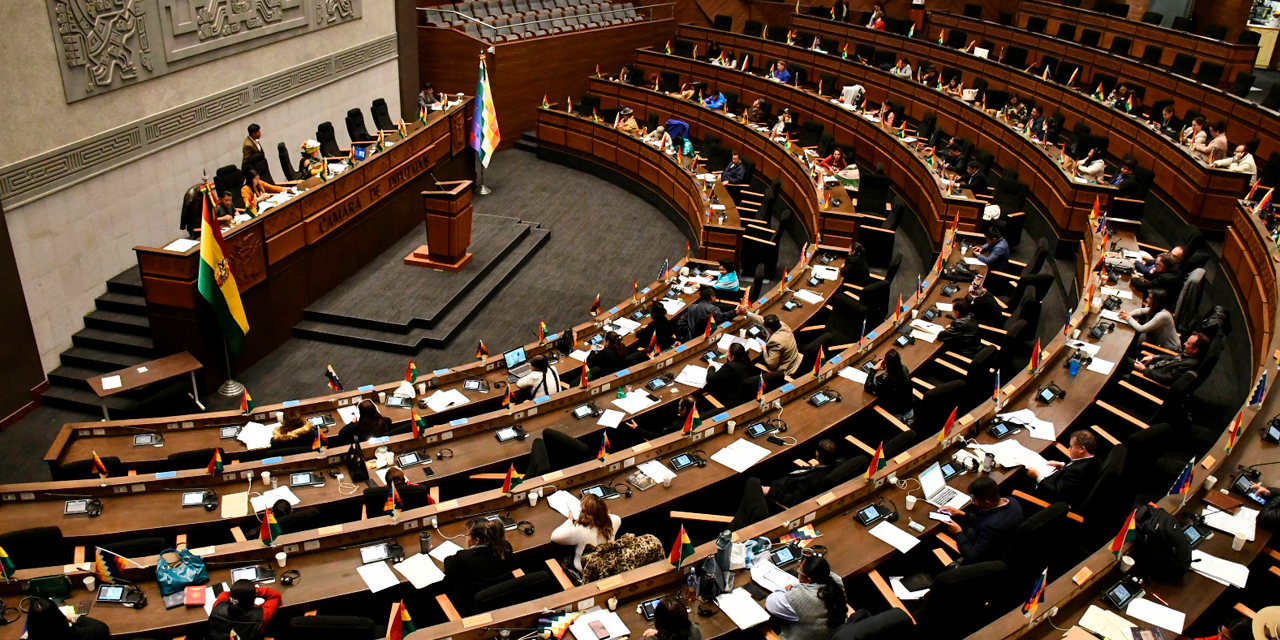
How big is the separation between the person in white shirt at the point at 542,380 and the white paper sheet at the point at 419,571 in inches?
91.6

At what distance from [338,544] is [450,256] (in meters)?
6.12

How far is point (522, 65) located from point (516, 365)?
9.98m

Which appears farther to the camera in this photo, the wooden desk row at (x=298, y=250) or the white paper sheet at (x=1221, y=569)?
the wooden desk row at (x=298, y=250)

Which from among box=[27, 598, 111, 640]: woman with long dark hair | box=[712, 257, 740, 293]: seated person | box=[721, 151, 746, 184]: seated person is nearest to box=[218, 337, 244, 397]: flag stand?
box=[27, 598, 111, 640]: woman with long dark hair

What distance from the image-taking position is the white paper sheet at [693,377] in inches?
297

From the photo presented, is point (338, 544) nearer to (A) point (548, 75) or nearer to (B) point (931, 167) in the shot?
(B) point (931, 167)

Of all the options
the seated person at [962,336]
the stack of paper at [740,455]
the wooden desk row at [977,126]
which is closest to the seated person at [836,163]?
the wooden desk row at [977,126]

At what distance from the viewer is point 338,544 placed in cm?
534

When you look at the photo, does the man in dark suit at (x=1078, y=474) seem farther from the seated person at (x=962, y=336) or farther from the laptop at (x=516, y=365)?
the laptop at (x=516, y=365)

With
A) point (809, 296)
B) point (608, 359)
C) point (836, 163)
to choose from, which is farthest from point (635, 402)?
point (836, 163)

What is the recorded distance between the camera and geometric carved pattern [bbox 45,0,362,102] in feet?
28.4

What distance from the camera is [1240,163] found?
10328mm

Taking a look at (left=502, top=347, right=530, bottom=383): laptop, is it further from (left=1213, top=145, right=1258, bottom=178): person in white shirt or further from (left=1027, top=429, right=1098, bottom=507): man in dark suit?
(left=1213, top=145, right=1258, bottom=178): person in white shirt

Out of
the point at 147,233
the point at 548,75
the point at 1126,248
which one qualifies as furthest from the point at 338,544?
the point at 548,75
